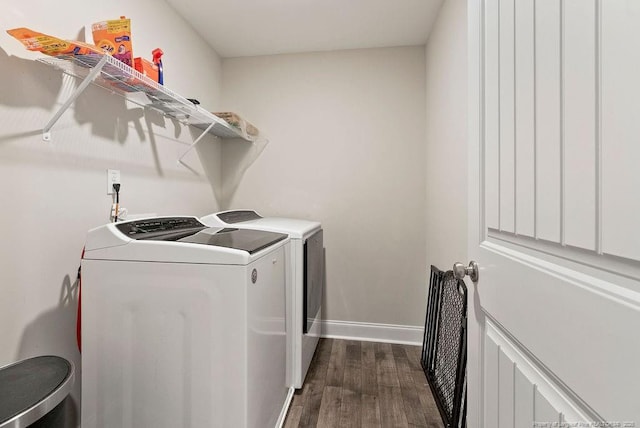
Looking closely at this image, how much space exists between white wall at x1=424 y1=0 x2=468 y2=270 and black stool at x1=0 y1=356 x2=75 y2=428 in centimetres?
169

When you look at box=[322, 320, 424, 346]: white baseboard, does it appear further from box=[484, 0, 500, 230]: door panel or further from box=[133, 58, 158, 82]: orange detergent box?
box=[133, 58, 158, 82]: orange detergent box

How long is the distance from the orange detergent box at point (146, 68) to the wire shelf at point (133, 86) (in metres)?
0.08

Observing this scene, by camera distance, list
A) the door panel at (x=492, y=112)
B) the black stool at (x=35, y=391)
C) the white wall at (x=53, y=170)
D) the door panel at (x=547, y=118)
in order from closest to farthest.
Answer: the door panel at (x=547, y=118), the black stool at (x=35, y=391), the door panel at (x=492, y=112), the white wall at (x=53, y=170)

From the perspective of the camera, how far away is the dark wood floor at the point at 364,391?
168cm

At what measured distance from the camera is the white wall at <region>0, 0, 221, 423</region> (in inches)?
43.3

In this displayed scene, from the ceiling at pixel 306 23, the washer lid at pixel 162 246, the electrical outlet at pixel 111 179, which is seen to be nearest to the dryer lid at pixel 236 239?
the washer lid at pixel 162 246

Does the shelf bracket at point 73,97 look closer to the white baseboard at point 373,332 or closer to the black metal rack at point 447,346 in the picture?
the black metal rack at point 447,346

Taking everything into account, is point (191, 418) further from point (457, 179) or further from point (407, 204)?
point (407, 204)

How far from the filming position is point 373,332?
264cm

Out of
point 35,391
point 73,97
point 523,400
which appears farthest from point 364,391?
point 73,97

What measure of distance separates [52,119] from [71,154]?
18 cm

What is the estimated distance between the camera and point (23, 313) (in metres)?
1.15

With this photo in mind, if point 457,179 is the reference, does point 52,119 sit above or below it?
above

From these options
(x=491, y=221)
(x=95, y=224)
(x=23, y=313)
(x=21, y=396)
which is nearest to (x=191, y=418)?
(x=21, y=396)
